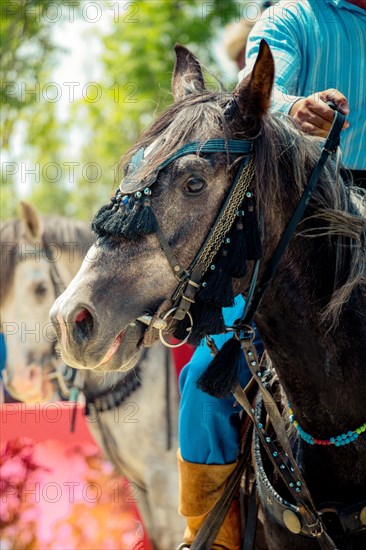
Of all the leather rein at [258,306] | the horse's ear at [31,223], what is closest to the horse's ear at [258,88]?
the leather rein at [258,306]

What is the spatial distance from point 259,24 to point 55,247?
3.63 m

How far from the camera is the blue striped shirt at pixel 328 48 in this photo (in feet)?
10.4

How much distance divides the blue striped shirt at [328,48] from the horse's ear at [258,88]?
74cm

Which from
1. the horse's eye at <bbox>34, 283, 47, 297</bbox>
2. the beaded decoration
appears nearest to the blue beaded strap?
the beaded decoration

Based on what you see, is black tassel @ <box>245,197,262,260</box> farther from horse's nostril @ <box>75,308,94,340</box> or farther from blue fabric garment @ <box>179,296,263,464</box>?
blue fabric garment @ <box>179,296,263,464</box>

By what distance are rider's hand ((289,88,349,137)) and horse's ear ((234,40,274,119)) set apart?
28cm

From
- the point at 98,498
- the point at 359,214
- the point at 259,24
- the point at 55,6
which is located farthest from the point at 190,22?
the point at 359,214

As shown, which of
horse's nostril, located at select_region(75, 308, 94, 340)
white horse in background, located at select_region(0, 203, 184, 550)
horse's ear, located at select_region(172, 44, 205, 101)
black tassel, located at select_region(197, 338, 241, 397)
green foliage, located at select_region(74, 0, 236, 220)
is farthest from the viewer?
A: green foliage, located at select_region(74, 0, 236, 220)

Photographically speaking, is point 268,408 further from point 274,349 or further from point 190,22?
point 190,22

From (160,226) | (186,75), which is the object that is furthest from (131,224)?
(186,75)

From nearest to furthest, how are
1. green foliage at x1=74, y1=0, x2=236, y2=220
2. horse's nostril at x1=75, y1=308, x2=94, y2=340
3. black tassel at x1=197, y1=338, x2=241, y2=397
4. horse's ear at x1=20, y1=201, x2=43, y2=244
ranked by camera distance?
1. horse's nostril at x1=75, y1=308, x2=94, y2=340
2. black tassel at x1=197, y1=338, x2=241, y2=397
3. horse's ear at x1=20, y1=201, x2=43, y2=244
4. green foliage at x1=74, y1=0, x2=236, y2=220

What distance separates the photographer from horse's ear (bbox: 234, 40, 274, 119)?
232 cm

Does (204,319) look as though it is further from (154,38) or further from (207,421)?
(154,38)

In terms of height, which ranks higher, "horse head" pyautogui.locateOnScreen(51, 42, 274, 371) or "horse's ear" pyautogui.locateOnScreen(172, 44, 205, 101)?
"horse's ear" pyautogui.locateOnScreen(172, 44, 205, 101)
